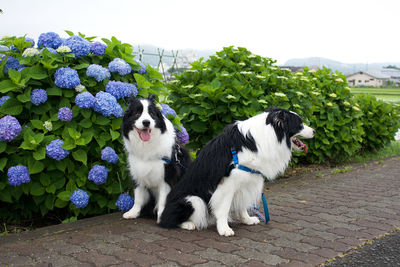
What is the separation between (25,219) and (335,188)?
184 inches

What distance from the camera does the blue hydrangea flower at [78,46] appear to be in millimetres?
4434

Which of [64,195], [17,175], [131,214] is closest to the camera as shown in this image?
[17,175]

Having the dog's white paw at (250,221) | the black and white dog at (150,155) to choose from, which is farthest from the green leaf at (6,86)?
the dog's white paw at (250,221)

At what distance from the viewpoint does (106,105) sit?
4.26m

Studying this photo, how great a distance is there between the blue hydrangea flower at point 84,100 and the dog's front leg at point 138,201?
1.11 m

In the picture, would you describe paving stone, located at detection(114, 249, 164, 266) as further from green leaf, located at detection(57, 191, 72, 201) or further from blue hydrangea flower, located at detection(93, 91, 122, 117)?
blue hydrangea flower, located at detection(93, 91, 122, 117)

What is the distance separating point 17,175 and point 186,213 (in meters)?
1.84

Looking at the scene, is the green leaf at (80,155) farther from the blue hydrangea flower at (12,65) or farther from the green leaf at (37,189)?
the blue hydrangea flower at (12,65)

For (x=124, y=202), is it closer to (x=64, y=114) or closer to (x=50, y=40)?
(x=64, y=114)

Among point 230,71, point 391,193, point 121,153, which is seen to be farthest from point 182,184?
point 391,193

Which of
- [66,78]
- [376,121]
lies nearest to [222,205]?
[66,78]

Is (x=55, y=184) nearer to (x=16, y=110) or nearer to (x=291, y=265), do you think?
(x=16, y=110)

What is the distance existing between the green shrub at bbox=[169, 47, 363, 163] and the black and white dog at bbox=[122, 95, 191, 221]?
5.78 ft

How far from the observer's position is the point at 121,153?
4621 mm
